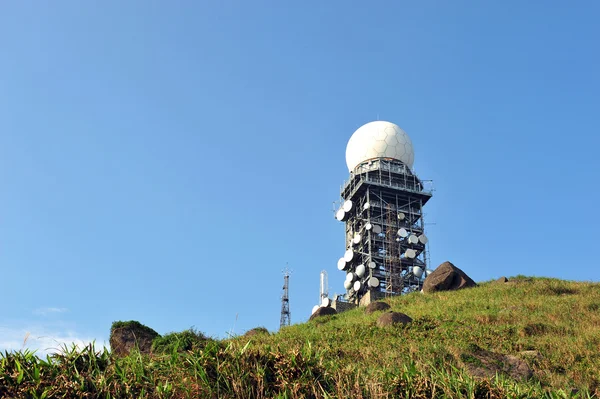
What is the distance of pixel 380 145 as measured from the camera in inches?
2336

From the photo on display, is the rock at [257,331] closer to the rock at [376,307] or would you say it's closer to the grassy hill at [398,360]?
the grassy hill at [398,360]

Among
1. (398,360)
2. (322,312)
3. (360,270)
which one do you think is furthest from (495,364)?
(360,270)

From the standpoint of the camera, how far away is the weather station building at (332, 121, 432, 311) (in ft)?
178

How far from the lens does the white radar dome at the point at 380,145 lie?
5934 cm

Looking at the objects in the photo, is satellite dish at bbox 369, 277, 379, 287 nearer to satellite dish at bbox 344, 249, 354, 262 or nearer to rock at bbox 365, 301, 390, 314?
satellite dish at bbox 344, 249, 354, 262

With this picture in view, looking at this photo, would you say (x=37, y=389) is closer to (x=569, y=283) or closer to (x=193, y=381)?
(x=193, y=381)

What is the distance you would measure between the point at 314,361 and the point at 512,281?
32607mm

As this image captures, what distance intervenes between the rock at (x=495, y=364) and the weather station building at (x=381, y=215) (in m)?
34.6

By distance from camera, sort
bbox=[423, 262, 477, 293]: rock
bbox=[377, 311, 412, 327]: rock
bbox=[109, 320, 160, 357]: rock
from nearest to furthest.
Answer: bbox=[109, 320, 160, 357]: rock, bbox=[377, 311, 412, 327]: rock, bbox=[423, 262, 477, 293]: rock

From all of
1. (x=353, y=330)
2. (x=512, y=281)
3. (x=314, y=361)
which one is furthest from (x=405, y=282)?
(x=314, y=361)

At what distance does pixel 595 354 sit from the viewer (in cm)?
1872

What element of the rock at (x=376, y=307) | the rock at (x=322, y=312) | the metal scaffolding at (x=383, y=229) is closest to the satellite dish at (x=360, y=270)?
the metal scaffolding at (x=383, y=229)

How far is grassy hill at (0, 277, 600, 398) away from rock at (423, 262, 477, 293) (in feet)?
4.46

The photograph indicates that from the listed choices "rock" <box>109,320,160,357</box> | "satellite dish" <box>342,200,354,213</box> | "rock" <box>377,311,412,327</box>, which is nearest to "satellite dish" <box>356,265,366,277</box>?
"satellite dish" <box>342,200,354,213</box>
